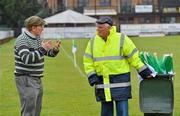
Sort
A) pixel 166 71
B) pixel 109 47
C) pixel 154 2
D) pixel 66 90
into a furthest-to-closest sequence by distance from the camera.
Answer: pixel 154 2, pixel 66 90, pixel 166 71, pixel 109 47

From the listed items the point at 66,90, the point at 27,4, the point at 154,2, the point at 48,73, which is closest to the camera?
the point at 66,90

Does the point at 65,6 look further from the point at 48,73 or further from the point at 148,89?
the point at 148,89

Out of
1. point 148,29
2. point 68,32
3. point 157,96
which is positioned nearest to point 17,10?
point 68,32

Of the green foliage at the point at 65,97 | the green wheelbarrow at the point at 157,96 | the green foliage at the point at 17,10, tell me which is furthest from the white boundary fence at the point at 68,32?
the green wheelbarrow at the point at 157,96

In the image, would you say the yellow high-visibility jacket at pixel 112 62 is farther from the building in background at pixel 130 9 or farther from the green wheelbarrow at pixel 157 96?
the building in background at pixel 130 9

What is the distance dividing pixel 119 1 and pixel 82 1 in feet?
22.3

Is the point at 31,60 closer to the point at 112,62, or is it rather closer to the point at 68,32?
the point at 112,62

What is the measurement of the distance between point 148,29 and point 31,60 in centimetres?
7087

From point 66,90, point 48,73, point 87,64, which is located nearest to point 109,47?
point 87,64

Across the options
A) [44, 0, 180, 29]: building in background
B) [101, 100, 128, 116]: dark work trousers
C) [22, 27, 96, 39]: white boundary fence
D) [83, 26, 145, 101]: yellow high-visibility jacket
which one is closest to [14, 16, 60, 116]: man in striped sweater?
[83, 26, 145, 101]: yellow high-visibility jacket

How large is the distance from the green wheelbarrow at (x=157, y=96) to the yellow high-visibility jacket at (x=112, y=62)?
30.6 inches

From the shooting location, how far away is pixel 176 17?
10325 cm

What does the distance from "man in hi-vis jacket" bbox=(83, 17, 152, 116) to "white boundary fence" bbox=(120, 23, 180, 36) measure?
68.4m

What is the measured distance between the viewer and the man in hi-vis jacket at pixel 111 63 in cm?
930
